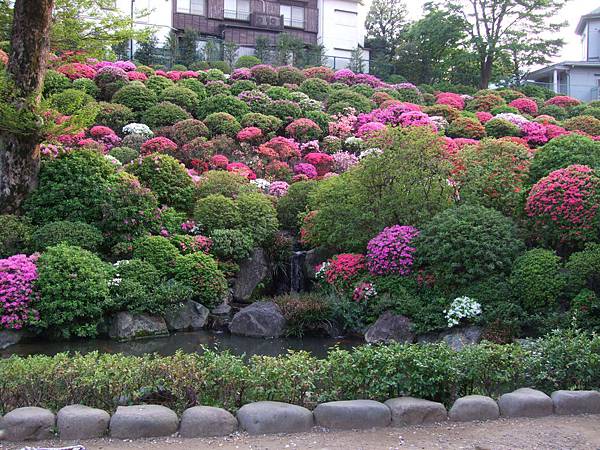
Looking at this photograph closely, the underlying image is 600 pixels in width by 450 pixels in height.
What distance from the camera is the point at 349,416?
183 inches

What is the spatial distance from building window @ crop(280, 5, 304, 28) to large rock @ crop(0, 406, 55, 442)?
35.9 meters

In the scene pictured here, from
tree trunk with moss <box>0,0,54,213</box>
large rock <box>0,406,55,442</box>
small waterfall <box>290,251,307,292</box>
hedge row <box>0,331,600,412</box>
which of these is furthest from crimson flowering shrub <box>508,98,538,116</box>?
large rock <box>0,406,55,442</box>

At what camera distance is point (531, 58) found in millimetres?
31906

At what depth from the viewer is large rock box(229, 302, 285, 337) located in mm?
10266

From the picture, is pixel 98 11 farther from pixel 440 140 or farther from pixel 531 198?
pixel 531 198

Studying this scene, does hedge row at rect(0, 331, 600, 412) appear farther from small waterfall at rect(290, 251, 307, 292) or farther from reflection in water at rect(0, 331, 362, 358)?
small waterfall at rect(290, 251, 307, 292)

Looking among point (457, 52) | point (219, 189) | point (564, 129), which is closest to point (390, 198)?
point (219, 189)

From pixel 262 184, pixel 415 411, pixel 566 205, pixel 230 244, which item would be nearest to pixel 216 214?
pixel 230 244

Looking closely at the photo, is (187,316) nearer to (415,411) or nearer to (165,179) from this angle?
(165,179)

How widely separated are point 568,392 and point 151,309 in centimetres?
695

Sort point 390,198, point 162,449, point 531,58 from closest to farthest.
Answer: point 162,449
point 390,198
point 531,58

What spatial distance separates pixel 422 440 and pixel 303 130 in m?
16.3

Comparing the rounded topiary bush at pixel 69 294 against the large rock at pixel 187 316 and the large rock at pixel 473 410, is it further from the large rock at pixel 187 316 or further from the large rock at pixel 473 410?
the large rock at pixel 473 410

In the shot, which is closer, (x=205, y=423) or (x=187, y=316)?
(x=205, y=423)
